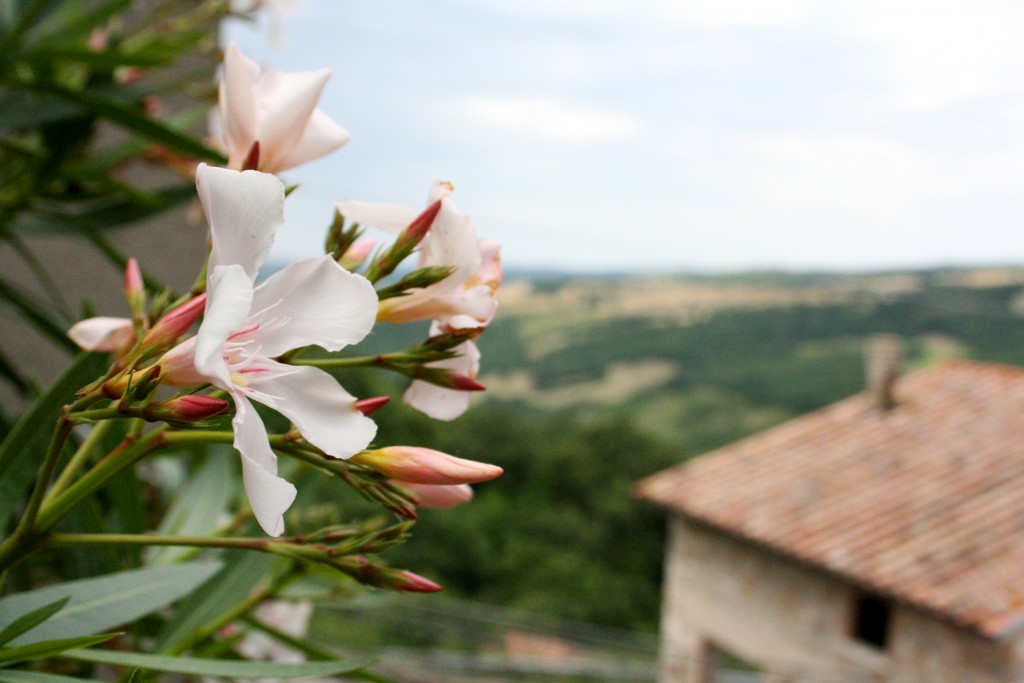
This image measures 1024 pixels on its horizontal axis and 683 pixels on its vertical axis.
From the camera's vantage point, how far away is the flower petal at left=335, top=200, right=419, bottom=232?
491 mm

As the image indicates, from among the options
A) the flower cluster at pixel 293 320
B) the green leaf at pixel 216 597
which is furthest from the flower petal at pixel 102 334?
the green leaf at pixel 216 597

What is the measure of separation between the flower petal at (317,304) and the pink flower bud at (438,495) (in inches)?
4.2

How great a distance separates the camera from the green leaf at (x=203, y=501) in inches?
31.5

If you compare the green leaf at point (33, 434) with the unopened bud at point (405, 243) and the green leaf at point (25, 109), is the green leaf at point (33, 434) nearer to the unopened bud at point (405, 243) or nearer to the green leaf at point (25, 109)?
the unopened bud at point (405, 243)

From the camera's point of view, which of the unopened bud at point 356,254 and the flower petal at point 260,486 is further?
the unopened bud at point 356,254

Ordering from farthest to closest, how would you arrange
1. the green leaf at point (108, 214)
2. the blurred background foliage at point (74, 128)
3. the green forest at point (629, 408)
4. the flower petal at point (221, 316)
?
the green forest at point (629, 408), the green leaf at point (108, 214), the blurred background foliage at point (74, 128), the flower petal at point (221, 316)

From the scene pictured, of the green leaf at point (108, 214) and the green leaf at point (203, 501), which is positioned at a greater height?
the green leaf at point (108, 214)

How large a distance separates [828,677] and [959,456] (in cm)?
278

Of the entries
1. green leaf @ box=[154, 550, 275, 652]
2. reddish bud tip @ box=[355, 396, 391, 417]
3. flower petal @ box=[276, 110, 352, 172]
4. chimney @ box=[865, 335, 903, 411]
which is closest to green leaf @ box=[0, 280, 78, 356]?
green leaf @ box=[154, 550, 275, 652]

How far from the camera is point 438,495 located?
49cm

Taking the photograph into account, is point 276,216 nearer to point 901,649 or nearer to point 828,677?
point 901,649

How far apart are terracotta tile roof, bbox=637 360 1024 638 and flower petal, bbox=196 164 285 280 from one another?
8.49 meters

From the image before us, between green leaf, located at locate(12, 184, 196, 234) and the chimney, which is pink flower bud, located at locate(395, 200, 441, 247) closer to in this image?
green leaf, located at locate(12, 184, 196, 234)

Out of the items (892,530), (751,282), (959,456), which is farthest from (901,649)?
(751,282)
